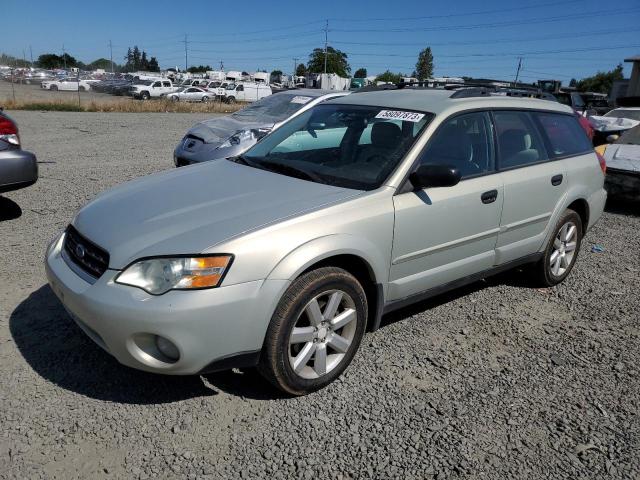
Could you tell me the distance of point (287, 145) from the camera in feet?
13.4

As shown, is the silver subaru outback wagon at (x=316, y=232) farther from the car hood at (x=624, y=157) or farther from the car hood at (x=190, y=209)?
the car hood at (x=624, y=157)

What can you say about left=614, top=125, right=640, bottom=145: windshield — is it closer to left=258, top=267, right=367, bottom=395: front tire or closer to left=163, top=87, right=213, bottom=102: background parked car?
left=258, top=267, right=367, bottom=395: front tire

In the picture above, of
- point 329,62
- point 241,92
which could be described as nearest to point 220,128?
point 241,92

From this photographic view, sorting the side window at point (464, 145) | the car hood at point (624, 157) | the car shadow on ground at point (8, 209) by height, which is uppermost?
the side window at point (464, 145)

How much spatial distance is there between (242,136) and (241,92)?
3938cm

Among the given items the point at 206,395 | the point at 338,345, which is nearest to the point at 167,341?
the point at 206,395

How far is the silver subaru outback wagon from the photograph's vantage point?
103 inches

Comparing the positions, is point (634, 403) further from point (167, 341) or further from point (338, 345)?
point (167, 341)

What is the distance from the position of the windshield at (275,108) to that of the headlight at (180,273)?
20.6 feet

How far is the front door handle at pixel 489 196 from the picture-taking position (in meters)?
3.76

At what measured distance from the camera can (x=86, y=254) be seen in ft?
9.58

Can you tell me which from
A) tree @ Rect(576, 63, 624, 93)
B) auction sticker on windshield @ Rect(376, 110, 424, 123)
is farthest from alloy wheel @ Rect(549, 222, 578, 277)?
tree @ Rect(576, 63, 624, 93)

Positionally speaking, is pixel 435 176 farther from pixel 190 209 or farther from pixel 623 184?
pixel 623 184

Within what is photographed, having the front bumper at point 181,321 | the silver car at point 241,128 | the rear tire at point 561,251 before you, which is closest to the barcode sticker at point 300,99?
the silver car at point 241,128
